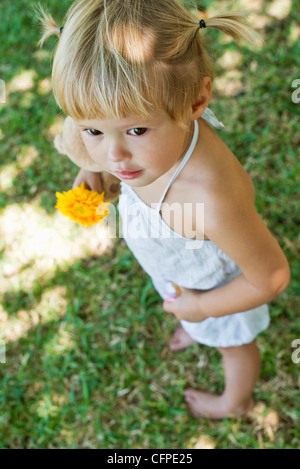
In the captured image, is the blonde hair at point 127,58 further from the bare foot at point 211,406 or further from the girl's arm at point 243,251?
the bare foot at point 211,406

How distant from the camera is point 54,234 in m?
2.55

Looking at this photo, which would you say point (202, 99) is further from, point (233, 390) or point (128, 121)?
point (233, 390)

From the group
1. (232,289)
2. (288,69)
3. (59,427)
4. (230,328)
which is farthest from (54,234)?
(288,69)

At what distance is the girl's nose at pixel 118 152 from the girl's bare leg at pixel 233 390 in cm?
101

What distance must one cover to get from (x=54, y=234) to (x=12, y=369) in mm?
743

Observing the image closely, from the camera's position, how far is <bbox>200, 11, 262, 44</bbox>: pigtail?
40.7 inches

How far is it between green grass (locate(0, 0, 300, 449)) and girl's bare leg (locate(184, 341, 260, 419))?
0.06 metres

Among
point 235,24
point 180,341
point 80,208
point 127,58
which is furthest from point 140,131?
point 180,341

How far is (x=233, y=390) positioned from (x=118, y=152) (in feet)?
4.09

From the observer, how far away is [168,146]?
3.51 ft

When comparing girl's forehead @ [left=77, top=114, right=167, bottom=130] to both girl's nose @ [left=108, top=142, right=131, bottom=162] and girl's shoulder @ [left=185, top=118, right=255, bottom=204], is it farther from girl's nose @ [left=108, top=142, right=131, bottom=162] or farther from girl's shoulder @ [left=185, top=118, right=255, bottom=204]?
girl's shoulder @ [left=185, top=118, right=255, bottom=204]

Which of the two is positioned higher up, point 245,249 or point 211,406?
point 245,249

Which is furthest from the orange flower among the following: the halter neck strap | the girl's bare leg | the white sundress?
the girl's bare leg

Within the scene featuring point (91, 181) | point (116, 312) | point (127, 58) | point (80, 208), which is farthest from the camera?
point (116, 312)
